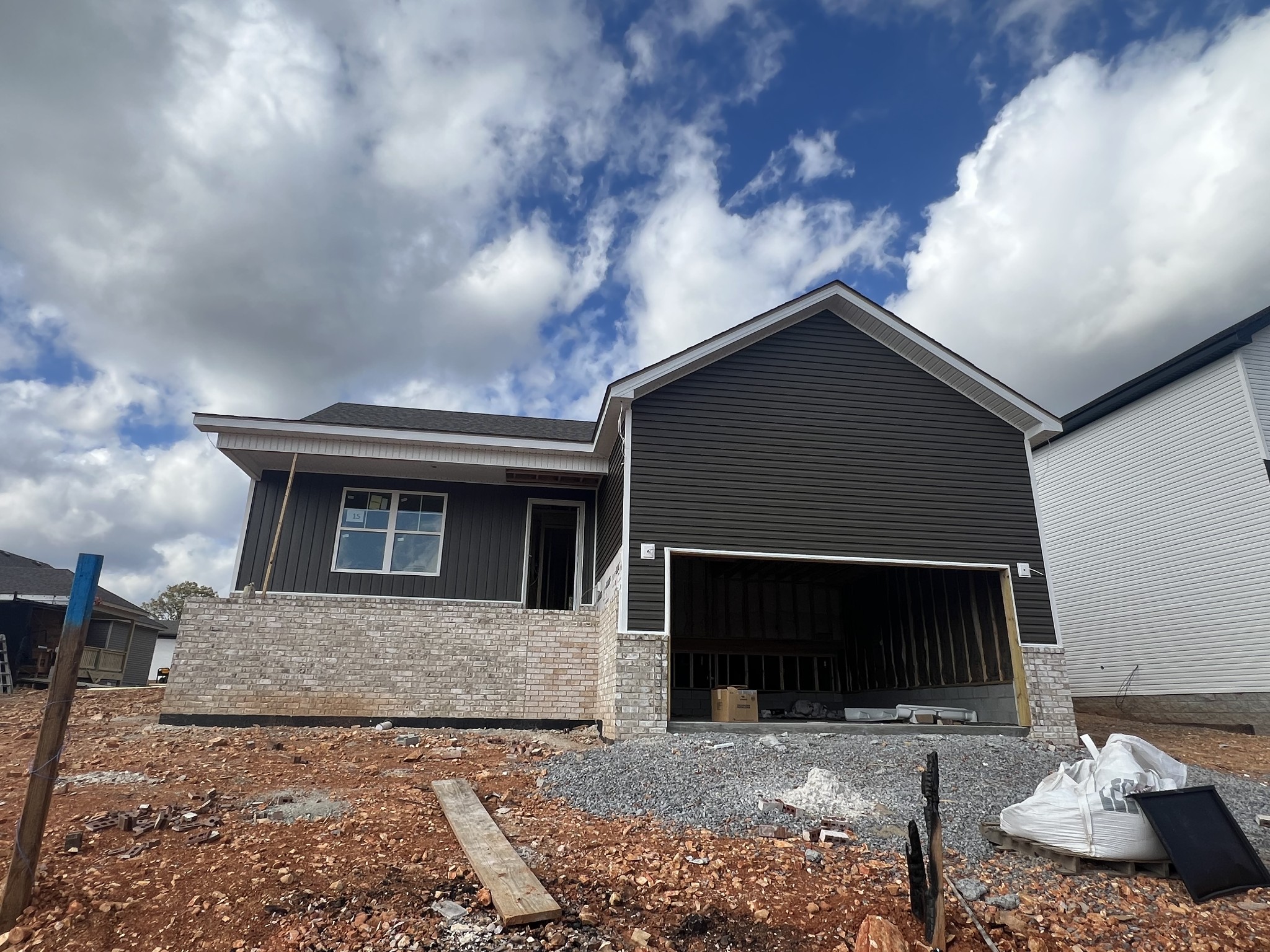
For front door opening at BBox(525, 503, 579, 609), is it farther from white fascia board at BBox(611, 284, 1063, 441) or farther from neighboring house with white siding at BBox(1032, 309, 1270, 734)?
neighboring house with white siding at BBox(1032, 309, 1270, 734)

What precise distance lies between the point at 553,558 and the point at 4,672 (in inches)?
554

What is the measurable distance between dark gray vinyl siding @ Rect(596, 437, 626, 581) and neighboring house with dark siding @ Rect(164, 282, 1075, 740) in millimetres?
78

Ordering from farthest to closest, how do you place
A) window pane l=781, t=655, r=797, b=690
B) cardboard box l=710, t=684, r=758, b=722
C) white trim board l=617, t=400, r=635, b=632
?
window pane l=781, t=655, r=797, b=690 < cardboard box l=710, t=684, r=758, b=722 < white trim board l=617, t=400, r=635, b=632

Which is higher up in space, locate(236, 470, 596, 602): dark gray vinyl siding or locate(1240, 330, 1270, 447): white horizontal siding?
locate(1240, 330, 1270, 447): white horizontal siding

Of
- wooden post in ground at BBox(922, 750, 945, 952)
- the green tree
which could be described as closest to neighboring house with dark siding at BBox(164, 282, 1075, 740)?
wooden post in ground at BBox(922, 750, 945, 952)

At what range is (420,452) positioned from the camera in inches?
493

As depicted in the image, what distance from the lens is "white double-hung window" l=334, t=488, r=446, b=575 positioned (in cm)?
1322

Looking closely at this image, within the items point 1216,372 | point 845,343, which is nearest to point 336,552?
point 845,343

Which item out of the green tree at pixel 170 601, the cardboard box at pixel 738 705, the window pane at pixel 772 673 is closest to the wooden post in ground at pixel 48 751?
the cardboard box at pixel 738 705

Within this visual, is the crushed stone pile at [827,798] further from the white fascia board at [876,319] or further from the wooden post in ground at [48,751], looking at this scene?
the white fascia board at [876,319]

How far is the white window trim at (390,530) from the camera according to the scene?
13.1 m

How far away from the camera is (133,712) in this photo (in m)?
11.7

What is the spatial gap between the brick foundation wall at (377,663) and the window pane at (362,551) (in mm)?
1568

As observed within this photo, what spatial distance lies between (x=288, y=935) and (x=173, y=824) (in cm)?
235
